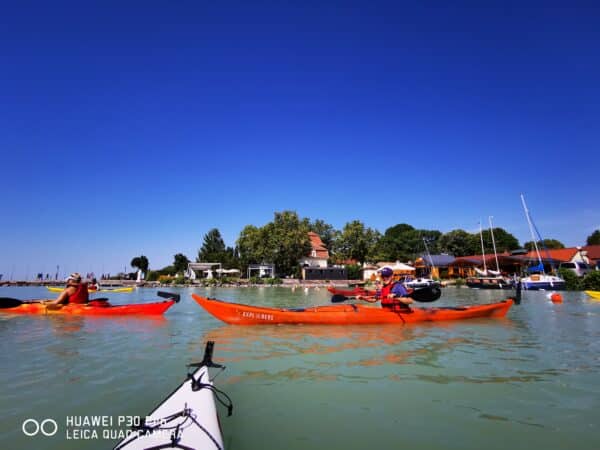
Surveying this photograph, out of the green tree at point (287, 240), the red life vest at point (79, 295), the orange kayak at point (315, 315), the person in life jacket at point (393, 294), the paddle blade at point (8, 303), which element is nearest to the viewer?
the orange kayak at point (315, 315)

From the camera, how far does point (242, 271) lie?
5744 cm

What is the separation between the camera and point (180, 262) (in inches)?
2559

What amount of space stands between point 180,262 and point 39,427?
64.0m

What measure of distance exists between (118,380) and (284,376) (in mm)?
2822

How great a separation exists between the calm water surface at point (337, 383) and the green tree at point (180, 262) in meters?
55.7

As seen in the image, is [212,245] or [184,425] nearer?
[184,425]

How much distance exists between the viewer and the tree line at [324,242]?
54.2 metres

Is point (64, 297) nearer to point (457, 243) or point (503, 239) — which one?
point (457, 243)

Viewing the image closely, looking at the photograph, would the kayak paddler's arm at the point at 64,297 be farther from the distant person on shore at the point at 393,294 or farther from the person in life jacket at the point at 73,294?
the distant person on shore at the point at 393,294

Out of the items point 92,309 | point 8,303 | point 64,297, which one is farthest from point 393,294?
point 8,303

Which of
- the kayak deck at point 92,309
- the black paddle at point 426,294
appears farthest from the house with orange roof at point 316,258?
the black paddle at point 426,294

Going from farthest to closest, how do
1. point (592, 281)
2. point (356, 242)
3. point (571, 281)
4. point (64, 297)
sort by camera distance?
point (356, 242) < point (571, 281) < point (592, 281) < point (64, 297)

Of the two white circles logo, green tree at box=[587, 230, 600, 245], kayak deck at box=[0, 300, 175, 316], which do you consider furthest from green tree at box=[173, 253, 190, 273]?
green tree at box=[587, 230, 600, 245]

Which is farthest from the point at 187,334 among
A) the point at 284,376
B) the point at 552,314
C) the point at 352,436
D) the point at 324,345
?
the point at 552,314
